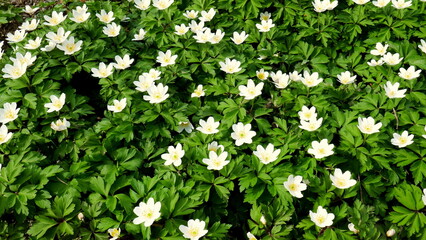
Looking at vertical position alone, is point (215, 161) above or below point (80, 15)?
below

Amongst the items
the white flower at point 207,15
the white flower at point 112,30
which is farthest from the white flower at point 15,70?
the white flower at point 207,15

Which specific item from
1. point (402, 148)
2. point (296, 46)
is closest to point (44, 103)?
point (296, 46)

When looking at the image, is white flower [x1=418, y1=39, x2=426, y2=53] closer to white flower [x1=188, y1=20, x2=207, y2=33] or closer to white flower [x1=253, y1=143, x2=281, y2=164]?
white flower [x1=253, y1=143, x2=281, y2=164]

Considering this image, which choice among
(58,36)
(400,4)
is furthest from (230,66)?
(400,4)

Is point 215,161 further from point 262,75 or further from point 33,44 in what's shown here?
point 33,44

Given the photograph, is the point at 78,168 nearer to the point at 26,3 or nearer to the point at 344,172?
the point at 344,172

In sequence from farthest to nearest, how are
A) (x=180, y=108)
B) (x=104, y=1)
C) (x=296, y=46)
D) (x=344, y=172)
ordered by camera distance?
(x=104, y=1), (x=296, y=46), (x=180, y=108), (x=344, y=172)
